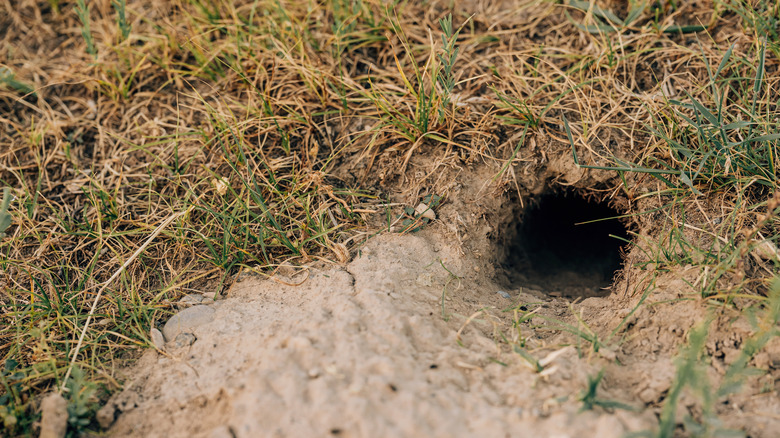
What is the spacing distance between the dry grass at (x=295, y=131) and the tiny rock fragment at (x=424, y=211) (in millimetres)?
197

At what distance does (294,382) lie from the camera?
4.69 feet

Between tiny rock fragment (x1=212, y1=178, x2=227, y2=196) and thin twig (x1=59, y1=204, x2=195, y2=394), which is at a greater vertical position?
tiny rock fragment (x1=212, y1=178, x2=227, y2=196)

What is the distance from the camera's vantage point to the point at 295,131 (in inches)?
91.6

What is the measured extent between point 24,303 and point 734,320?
8.62 feet

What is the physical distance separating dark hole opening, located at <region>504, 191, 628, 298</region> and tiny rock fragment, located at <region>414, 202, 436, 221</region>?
0.50 m

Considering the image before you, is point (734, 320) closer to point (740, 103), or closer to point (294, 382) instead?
point (740, 103)

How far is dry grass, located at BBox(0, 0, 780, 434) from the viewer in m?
1.90

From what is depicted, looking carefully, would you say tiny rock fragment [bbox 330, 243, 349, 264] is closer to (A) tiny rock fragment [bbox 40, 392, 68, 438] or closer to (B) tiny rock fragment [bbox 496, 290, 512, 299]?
(B) tiny rock fragment [bbox 496, 290, 512, 299]

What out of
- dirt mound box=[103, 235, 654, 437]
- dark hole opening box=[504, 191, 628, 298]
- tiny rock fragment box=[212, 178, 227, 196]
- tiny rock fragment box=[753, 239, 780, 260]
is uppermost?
tiny rock fragment box=[753, 239, 780, 260]

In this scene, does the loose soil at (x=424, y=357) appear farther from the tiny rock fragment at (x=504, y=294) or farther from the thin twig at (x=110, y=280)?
the thin twig at (x=110, y=280)

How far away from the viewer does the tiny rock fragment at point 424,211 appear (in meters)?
2.07

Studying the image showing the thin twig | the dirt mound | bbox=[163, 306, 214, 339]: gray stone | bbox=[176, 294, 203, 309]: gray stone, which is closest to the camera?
the dirt mound

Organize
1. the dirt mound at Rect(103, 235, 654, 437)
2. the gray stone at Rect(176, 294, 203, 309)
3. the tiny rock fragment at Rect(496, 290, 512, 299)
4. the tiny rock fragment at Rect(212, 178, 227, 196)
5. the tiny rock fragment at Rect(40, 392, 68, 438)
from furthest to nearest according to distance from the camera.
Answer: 1. the tiny rock fragment at Rect(212, 178, 227, 196)
2. the tiny rock fragment at Rect(496, 290, 512, 299)
3. the gray stone at Rect(176, 294, 203, 309)
4. the tiny rock fragment at Rect(40, 392, 68, 438)
5. the dirt mound at Rect(103, 235, 654, 437)

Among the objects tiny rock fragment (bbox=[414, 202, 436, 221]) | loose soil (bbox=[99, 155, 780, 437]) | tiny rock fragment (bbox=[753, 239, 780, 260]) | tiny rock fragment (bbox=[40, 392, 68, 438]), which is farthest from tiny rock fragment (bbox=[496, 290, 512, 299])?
tiny rock fragment (bbox=[40, 392, 68, 438])
